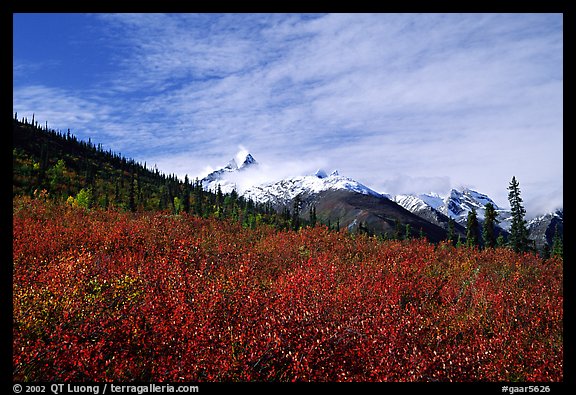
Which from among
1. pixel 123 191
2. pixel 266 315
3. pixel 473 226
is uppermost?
pixel 123 191

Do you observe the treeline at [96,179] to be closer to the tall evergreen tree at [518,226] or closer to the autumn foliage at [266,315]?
the tall evergreen tree at [518,226]

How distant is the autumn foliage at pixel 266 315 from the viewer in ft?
16.5

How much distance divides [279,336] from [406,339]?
2.22 meters

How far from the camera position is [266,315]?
6.23m

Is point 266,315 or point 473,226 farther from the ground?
point 266,315

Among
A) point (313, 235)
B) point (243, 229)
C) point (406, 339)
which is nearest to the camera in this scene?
point (406, 339)

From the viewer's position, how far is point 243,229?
15.6 m

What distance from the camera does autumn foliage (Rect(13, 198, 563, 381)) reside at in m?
5.04

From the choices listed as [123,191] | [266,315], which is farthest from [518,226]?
[123,191]

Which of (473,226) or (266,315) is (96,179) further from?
(266,315)

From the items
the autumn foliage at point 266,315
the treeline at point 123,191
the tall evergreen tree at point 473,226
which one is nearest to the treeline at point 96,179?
the treeline at point 123,191

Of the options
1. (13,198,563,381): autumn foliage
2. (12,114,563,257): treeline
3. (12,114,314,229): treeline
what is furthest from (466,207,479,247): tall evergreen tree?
(13,198,563,381): autumn foliage
